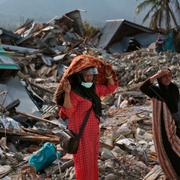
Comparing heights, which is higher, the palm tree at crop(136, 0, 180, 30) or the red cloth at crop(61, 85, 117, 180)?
the red cloth at crop(61, 85, 117, 180)

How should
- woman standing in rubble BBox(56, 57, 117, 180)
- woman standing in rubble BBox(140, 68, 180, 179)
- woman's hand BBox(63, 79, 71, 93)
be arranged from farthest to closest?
woman standing in rubble BBox(140, 68, 180, 179) → woman standing in rubble BBox(56, 57, 117, 180) → woman's hand BBox(63, 79, 71, 93)

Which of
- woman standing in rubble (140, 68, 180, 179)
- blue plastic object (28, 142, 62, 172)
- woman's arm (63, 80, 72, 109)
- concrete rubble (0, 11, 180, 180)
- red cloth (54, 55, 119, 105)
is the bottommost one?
concrete rubble (0, 11, 180, 180)

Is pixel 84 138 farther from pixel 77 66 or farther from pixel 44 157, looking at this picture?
pixel 44 157

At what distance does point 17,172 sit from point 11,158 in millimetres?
490

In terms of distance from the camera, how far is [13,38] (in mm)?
17234

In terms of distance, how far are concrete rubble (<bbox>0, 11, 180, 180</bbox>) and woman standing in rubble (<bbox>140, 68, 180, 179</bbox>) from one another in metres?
0.41

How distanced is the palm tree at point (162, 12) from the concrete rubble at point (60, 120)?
29.0 feet

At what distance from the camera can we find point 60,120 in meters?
9.02

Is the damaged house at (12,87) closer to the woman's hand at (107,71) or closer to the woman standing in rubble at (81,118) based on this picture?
the woman's hand at (107,71)

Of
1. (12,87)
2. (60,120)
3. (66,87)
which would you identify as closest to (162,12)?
(12,87)

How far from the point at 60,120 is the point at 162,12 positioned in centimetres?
1941

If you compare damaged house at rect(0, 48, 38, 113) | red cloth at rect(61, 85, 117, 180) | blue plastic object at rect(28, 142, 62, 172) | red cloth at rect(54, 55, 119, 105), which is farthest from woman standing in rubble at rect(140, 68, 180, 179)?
damaged house at rect(0, 48, 38, 113)

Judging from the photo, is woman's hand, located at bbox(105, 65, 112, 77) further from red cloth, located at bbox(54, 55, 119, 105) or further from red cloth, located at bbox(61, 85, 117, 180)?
red cloth, located at bbox(61, 85, 117, 180)

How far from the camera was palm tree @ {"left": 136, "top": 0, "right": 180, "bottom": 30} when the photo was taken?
26.8m
